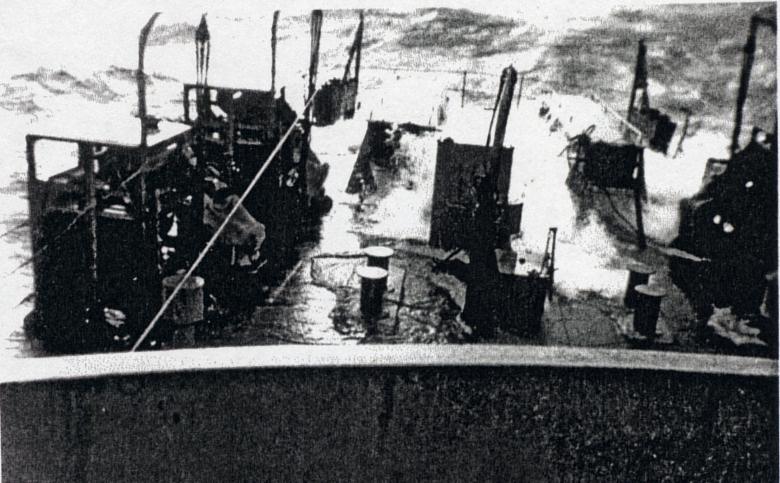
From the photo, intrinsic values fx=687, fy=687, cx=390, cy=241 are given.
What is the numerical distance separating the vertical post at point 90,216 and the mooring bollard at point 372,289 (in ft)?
5.89

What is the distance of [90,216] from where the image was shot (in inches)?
171

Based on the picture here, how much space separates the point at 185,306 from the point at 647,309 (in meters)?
3.47

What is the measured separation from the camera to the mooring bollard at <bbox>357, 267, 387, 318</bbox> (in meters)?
5.00

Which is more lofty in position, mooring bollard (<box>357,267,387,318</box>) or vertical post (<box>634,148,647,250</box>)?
vertical post (<box>634,148,647,250</box>)

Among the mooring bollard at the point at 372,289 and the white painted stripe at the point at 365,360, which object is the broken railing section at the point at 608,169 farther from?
the white painted stripe at the point at 365,360

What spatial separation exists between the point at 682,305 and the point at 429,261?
7.37 ft

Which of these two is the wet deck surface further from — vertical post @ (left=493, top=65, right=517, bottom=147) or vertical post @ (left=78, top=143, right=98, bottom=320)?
vertical post @ (left=493, top=65, right=517, bottom=147)

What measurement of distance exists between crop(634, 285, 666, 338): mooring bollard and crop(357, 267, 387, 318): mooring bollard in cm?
200

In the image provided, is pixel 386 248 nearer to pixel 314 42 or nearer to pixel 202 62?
pixel 314 42

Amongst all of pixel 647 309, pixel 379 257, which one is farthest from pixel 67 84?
pixel 647 309

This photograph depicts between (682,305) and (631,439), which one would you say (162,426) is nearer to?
(631,439)

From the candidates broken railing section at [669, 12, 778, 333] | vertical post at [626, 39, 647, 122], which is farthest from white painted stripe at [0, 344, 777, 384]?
vertical post at [626, 39, 647, 122]

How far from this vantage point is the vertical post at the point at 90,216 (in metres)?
4.10

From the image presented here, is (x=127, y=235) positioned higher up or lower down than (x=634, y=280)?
higher up
